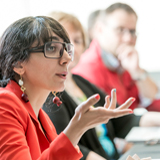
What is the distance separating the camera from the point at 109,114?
2.24ft

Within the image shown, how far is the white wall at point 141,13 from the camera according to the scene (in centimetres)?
228

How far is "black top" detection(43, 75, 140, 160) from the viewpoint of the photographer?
1111mm

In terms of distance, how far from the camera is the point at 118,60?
1.95m

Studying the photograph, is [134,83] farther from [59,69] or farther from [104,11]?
[59,69]

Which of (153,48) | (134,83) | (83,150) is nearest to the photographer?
(83,150)

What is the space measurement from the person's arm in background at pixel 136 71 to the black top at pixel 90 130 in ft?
1.70

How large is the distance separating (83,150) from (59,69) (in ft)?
1.60

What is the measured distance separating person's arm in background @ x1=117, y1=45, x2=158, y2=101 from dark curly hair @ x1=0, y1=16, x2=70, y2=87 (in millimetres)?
1119

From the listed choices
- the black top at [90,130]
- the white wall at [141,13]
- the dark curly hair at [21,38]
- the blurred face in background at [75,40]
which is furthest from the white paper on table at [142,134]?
the white wall at [141,13]

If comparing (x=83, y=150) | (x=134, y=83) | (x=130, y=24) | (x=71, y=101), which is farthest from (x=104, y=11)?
(x=83, y=150)

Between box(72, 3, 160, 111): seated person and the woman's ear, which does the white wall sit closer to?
box(72, 3, 160, 111): seated person

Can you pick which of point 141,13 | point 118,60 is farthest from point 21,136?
point 141,13

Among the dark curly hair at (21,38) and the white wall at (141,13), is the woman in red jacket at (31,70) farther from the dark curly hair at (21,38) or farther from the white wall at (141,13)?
the white wall at (141,13)

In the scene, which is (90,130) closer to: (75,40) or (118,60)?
(75,40)
